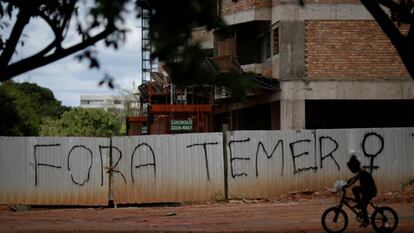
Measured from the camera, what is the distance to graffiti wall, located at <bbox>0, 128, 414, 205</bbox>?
1875 cm

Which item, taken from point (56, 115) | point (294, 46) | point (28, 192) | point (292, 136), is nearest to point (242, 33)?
point (294, 46)

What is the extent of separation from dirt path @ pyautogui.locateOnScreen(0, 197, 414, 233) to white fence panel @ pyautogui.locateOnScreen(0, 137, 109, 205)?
498 millimetres

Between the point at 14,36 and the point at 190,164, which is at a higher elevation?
the point at 14,36

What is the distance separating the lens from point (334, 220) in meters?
11.6

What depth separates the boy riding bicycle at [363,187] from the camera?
11.2 metres

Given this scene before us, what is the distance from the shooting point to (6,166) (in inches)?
749

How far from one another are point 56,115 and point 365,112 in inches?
2337

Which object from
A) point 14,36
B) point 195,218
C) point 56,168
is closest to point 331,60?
point 56,168

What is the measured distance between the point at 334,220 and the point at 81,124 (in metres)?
61.3

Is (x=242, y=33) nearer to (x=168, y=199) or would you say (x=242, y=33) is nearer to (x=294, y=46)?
(x=294, y=46)

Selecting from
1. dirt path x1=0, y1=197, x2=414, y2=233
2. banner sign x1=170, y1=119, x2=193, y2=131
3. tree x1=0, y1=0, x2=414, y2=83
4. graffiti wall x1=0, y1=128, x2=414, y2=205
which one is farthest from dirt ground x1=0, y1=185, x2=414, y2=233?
banner sign x1=170, y1=119, x2=193, y2=131

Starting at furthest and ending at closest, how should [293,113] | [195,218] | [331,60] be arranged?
[293,113] → [331,60] → [195,218]

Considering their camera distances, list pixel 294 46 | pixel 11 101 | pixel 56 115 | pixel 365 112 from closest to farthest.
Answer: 1. pixel 294 46
2. pixel 365 112
3. pixel 11 101
4. pixel 56 115

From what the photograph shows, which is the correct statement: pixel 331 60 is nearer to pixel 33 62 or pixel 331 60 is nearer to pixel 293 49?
pixel 293 49
